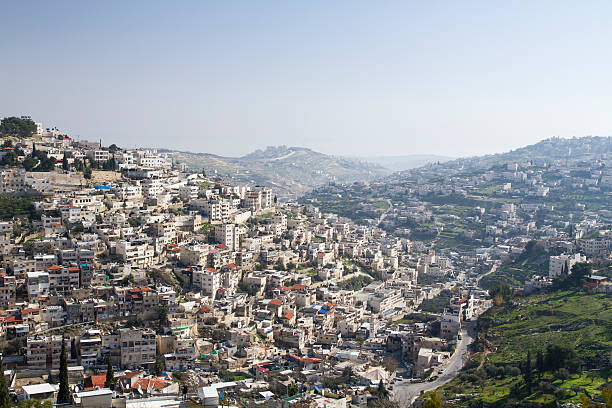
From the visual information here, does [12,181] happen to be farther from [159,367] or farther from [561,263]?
[561,263]

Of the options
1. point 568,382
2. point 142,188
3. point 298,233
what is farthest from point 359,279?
point 568,382

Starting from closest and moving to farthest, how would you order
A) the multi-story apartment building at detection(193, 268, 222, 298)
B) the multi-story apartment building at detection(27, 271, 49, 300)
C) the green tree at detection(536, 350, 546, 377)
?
the green tree at detection(536, 350, 546, 377) < the multi-story apartment building at detection(27, 271, 49, 300) < the multi-story apartment building at detection(193, 268, 222, 298)

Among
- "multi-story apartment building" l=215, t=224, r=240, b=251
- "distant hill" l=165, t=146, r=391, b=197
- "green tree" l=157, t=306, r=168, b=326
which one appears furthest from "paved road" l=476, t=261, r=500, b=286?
"distant hill" l=165, t=146, r=391, b=197

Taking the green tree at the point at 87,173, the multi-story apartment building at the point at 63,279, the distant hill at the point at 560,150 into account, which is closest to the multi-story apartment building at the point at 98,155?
the green tree at the point at 87,173

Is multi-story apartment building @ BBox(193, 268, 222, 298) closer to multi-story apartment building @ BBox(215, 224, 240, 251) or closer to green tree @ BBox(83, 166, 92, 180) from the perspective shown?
multi-story apartment building @ BBox(215, 224, 240, 251)

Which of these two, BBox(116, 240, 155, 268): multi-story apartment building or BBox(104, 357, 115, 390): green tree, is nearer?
BBox(104, 357, 115, 390): green tree

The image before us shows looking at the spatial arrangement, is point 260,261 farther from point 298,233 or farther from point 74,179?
point 74,179

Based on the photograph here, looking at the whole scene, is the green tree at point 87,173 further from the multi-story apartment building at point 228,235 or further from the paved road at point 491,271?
the paved road at point 491,271
